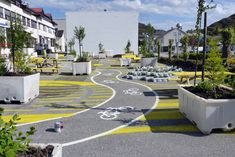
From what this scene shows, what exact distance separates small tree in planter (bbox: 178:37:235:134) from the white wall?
1767 inches

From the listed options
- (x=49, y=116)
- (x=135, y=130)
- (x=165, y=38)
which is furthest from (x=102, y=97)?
(x=165, y=38)

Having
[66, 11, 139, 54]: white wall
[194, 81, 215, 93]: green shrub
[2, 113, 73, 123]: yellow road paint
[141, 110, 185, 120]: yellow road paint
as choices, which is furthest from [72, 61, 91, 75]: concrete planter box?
[66, 11, 139, 54]: white wall

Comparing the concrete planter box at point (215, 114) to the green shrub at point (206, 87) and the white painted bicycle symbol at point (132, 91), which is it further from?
the white painted bicycle symbol at point (132, 91)

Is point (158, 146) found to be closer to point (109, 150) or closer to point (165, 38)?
point (109, 150)

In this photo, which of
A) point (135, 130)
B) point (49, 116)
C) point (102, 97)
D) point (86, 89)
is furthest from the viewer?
point (86, 89)

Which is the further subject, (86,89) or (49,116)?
(86,89)

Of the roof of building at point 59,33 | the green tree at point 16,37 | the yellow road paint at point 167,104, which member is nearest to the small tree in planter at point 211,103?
the yellow road paint at point 167,104

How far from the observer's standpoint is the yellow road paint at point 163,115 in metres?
7.20

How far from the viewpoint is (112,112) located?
7918 mm

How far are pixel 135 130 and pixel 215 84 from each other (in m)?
2.45

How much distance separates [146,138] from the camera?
18.5 ft

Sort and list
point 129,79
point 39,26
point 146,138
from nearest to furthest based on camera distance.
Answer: point 146,138 → point 129,79 → point 39,26

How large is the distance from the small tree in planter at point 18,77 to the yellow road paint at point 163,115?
4.64 m

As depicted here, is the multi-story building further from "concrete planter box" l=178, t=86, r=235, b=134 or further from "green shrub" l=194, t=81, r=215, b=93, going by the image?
"concrete planter box" l=178, t=86, r=235, b=134
